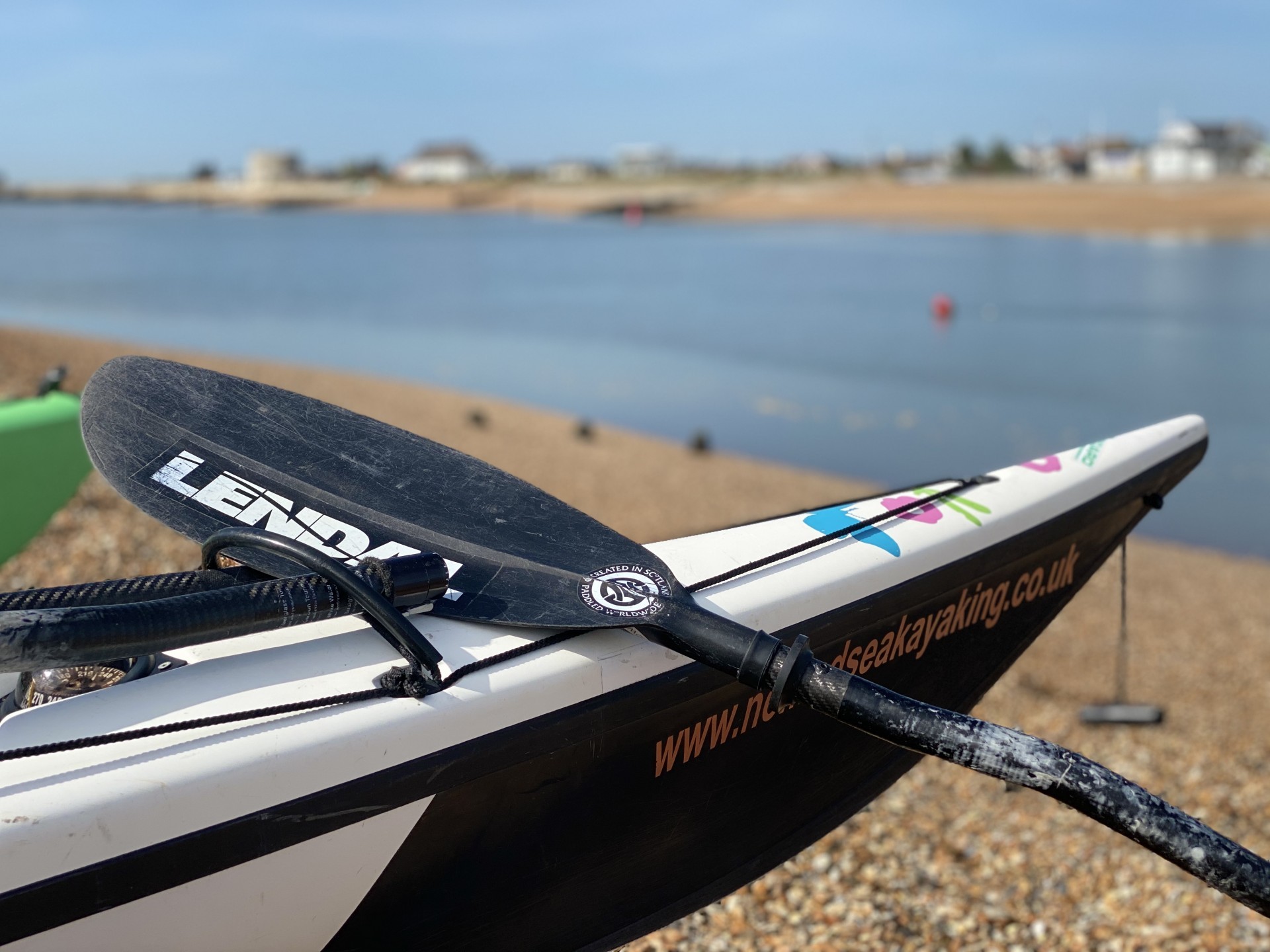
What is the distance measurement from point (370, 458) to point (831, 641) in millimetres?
1140

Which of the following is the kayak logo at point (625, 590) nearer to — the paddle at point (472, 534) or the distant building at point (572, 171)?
the paddle at point (472, 534)

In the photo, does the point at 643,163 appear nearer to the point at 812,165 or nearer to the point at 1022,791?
the point at 812,165

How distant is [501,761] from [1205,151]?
10589cm

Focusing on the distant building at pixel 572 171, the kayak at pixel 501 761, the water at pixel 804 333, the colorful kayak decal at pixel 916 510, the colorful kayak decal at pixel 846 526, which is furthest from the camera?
the distant building at pixel 572 171

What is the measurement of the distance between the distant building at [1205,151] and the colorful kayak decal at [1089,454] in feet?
322

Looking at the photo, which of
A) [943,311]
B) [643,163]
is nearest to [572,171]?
[643,163]

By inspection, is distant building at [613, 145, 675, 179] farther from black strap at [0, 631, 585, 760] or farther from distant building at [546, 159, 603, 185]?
black strap at [0, 631, 585, 760]

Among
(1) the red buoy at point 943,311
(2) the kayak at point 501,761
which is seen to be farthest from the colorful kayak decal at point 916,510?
(1) the red buoy at point 943,311

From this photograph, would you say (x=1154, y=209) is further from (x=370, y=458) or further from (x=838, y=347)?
(x=370, y=458)

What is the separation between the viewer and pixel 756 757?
2527 millimetres

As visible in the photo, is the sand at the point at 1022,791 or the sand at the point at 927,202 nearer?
the sand at the point at 1022,791

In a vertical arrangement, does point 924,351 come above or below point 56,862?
below

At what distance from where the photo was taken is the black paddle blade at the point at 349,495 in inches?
86.4

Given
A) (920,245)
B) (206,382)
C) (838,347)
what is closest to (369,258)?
(920,245)
